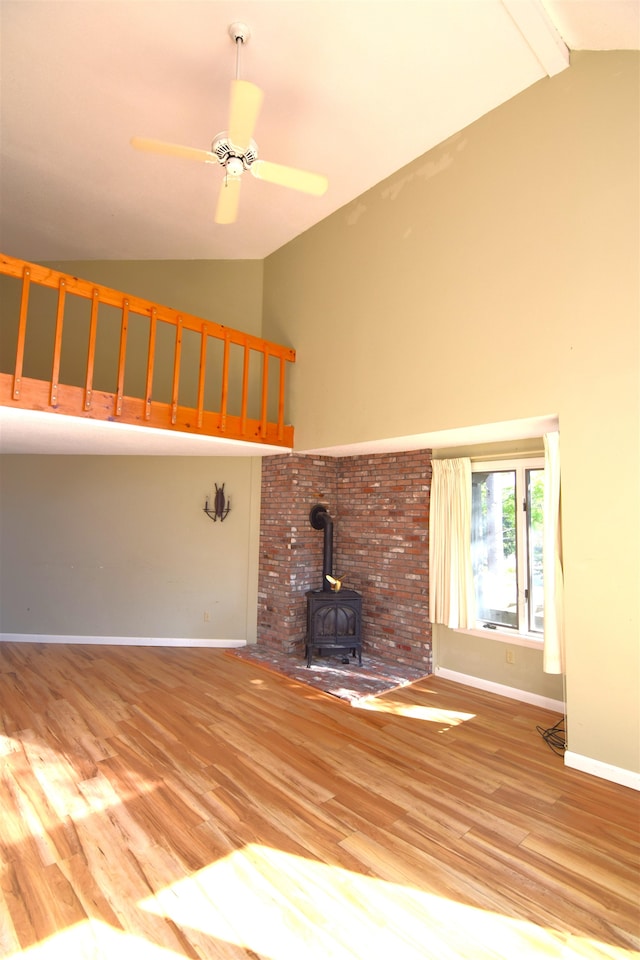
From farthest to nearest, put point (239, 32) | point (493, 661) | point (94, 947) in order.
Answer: point (493, 661)
point (239, 32)
point (94, 947)

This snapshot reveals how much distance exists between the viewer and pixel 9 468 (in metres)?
Result: 5.66

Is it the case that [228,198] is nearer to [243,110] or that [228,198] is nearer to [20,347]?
[243,110]

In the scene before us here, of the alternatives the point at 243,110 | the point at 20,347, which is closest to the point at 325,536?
the point at 20,347

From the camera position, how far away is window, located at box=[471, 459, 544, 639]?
13.2 ft

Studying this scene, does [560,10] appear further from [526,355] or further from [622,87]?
[526,355]

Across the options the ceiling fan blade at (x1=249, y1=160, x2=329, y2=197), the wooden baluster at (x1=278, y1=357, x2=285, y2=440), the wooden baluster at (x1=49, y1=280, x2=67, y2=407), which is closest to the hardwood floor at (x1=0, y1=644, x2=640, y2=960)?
the wooden baluster at (x1=49, y1=280, x2=67, y2=407)

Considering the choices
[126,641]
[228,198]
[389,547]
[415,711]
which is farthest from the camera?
[126,641]

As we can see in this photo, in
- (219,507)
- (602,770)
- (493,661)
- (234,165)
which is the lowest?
(602,770)

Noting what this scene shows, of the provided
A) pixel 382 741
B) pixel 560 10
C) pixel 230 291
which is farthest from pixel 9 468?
pixel 560 10

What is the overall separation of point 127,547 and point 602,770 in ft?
16.4

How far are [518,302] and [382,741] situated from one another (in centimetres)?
323

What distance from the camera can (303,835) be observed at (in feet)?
7.35

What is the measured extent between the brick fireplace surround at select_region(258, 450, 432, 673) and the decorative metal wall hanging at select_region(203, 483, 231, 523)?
1.53 ft

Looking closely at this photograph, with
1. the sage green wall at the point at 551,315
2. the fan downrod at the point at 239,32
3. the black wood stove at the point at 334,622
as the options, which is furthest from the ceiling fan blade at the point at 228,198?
the black wood stove at the point at 334,622
